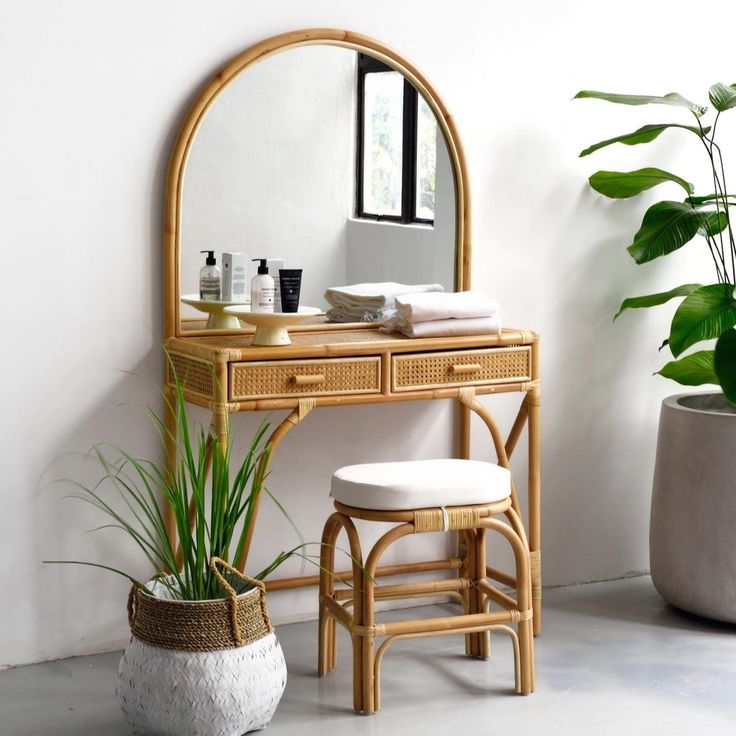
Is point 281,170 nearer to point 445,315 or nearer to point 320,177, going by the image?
point 320,177

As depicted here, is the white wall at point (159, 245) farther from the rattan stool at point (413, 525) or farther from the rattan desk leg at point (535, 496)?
the rattan stool at point (413, 525)

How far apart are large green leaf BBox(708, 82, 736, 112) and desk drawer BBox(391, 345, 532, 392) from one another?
871mm

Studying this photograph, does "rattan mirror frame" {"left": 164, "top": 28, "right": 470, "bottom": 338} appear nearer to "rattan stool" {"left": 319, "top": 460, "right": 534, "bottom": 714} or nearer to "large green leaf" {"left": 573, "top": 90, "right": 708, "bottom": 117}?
"large green leaf" {"left": 573, "top": 90, "right": 708, "bottom": 117}

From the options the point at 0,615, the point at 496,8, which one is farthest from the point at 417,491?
the point at 496,8

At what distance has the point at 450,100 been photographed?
3.39 metres

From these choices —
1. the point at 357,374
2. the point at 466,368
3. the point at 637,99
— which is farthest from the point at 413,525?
the point at 637,99

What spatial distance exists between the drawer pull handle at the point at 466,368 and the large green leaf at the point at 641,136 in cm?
74

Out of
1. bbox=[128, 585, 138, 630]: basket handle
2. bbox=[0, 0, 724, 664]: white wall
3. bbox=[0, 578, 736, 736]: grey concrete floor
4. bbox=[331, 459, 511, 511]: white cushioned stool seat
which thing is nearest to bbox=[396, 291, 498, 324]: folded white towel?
bbox=[0, 0, 724, 664]: white wall

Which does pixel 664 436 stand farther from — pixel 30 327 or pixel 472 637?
pixel 30 327

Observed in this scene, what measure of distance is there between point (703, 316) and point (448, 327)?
718 millimetres

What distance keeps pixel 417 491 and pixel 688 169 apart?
Answer: 5.48 ft

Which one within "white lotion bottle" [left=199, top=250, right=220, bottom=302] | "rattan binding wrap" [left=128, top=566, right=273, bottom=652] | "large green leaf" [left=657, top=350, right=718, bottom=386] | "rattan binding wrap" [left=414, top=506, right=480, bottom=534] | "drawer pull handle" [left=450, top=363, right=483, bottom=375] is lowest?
"rattan binding wrap" [left=128, top=566, right=273, bottom=652]

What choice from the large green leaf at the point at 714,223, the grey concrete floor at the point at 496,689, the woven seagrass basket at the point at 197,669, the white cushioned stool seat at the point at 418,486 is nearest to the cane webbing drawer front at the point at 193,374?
the white cushioned stool seat at the point at 418,486

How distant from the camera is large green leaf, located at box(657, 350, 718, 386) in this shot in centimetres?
350
